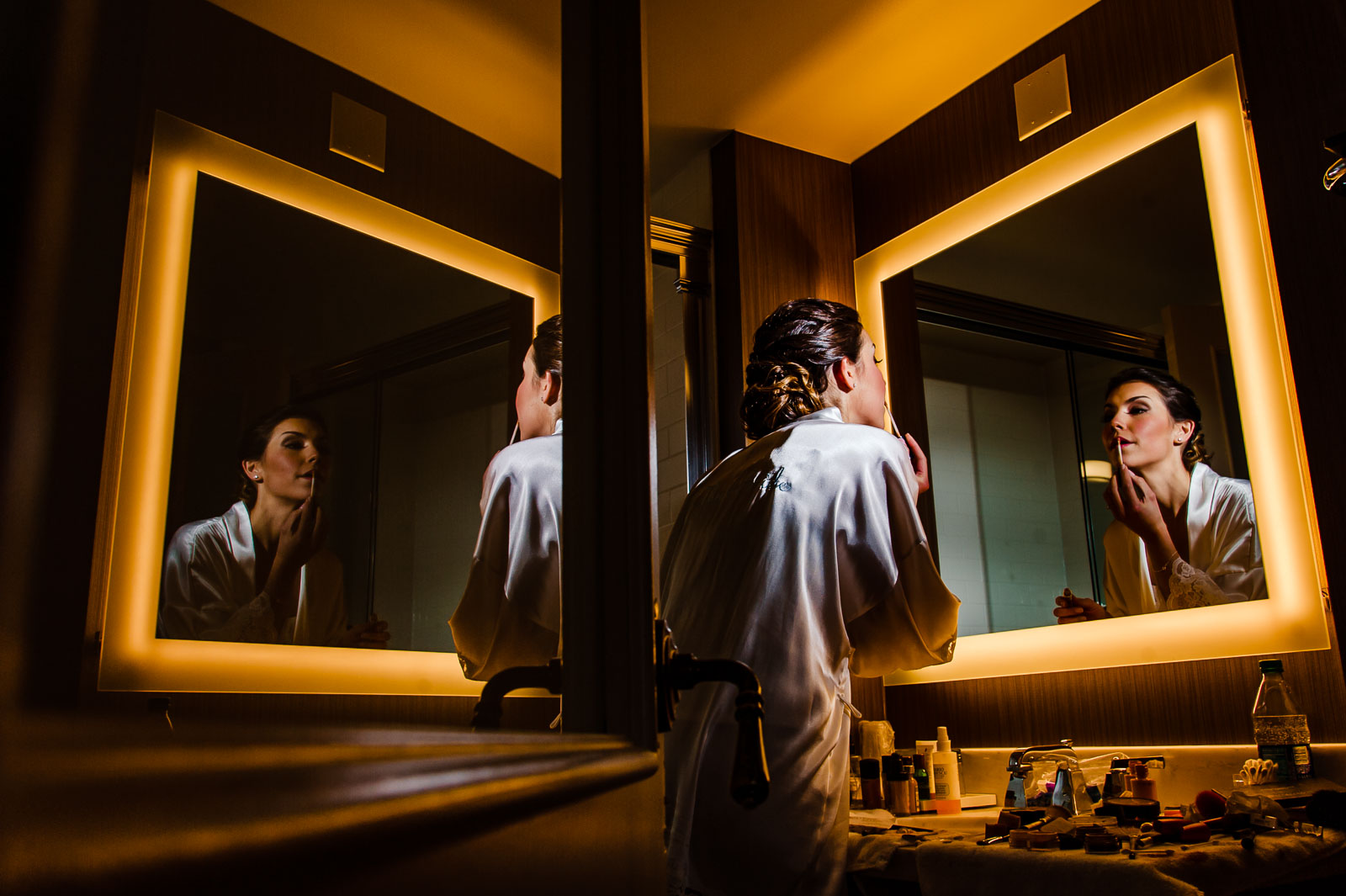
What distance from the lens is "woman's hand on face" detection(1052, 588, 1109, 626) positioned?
2.33 m

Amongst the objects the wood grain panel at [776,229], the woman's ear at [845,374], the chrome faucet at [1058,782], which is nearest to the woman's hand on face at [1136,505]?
the chrome faucet at [1058,782]

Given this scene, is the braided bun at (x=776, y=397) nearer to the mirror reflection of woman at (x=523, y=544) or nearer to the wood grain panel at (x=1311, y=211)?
the wood grain panel at (x=1311, y=211)

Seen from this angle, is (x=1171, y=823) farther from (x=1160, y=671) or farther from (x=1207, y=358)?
(x=1207, y=358)

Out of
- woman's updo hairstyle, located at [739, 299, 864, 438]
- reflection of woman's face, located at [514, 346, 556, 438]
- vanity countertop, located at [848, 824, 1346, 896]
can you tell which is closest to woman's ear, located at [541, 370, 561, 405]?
reflection of woman's face, located at [514, 346, 556, 438]

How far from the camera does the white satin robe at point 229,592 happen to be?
0.19 m

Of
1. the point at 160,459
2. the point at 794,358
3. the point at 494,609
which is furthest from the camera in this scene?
the point at 794,358

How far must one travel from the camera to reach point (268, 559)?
0.69 ft

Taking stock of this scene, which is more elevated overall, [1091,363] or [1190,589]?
[1091,363]

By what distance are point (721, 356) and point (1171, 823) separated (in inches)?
68.6

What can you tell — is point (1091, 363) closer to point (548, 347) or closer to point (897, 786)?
point (897, 786)

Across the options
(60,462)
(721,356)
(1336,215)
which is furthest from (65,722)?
(721,356)

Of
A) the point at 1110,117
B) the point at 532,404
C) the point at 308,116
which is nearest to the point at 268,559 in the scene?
the point at 308,116

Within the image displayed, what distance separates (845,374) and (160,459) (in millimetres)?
2413

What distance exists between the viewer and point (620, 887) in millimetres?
469
